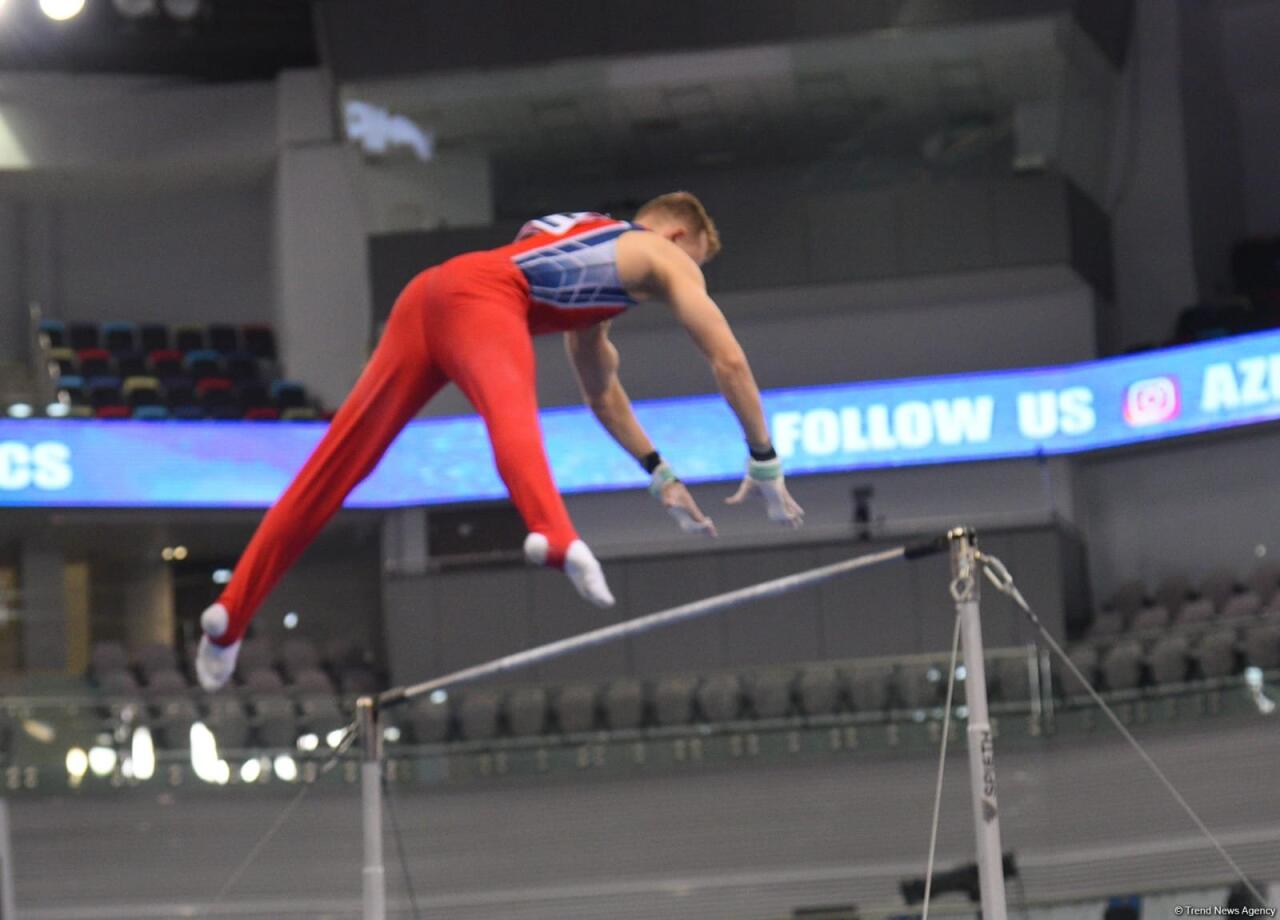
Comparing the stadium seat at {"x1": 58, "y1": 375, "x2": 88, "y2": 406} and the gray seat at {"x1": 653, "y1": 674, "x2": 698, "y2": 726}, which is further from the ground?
the stadium seat at {"x1": 58, "y1": 375, "x2": 88, "y2": 406}

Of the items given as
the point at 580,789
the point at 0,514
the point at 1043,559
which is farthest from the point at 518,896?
the point at 0,514

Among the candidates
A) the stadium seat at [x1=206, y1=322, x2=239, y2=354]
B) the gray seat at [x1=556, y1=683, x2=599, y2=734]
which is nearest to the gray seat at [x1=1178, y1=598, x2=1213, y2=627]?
the gray seat at [x1=556, y1=683, x2=599, y2=734]

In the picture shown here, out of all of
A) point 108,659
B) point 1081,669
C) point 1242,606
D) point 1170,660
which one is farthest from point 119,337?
point 1170,660

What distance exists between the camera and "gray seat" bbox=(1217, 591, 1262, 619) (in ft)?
41.9

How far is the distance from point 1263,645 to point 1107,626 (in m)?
3.58

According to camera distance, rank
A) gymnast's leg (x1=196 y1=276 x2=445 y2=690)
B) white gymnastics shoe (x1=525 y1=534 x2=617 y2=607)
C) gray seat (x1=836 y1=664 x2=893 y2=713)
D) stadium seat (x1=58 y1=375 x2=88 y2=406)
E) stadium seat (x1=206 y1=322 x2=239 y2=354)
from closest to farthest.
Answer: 1. white gymnastics shoe (x1=525 y1=534 x2=617 y2=607)
2. gymnast's leg (x1=196 y1=276 x2=445 y2=690)
3. gray seat (x1=836 y1=664 x2=893 y2=713)
4. stadium seat (x1=58 y1=375 x2=88 y2=406)
5. stadium seat (x1=206 y1=322 x2=239 y2=354)

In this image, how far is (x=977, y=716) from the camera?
477cm

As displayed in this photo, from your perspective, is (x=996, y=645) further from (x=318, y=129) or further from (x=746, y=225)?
(x=318, y=129)

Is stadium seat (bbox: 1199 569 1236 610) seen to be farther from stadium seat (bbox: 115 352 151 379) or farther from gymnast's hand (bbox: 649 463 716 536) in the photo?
gymnast's hand (bbox: 649 463 716 536)

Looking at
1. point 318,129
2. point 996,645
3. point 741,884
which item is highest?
point 318,129

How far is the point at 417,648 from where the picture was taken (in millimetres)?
15586

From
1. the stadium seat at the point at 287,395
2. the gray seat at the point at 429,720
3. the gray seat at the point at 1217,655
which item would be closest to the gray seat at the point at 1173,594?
the gray seat at the point at 1217,655

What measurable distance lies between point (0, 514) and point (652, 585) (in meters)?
5.35

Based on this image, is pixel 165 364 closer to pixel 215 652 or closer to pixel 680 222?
pixel 215 652
